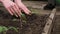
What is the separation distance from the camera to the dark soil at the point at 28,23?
324 cm

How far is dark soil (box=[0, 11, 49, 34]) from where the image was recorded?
324 centimetres

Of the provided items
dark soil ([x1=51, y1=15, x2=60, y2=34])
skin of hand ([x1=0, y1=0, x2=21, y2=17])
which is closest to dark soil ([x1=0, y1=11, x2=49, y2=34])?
dark soil ([x1=51, y1=15, x2=60, y2=34])

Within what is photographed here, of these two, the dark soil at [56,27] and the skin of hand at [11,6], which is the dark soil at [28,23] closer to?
the dark soil at [56,27]

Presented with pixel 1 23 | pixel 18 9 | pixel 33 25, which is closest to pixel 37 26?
pixel 33 25

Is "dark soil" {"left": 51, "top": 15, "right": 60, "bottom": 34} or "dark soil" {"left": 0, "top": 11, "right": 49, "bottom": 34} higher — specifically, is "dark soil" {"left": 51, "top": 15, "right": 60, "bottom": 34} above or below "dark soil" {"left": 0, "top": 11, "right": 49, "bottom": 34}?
below

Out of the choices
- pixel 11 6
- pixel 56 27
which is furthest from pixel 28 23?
pixel 11 6

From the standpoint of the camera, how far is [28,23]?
11.7 feet

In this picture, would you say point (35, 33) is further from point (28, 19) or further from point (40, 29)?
point (28, 19)

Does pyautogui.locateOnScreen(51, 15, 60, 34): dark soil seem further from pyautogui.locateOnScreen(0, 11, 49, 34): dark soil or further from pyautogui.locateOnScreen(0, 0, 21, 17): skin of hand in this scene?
pyautogui.locateOnScreen(0, 0, 21, 17): skin of hand

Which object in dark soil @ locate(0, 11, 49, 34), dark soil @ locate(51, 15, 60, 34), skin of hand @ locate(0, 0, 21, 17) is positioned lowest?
dark soil @ locate(51, 15, 60, 34)

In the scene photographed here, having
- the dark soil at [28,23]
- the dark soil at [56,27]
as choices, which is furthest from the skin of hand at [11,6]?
the dark soil at [56,27]

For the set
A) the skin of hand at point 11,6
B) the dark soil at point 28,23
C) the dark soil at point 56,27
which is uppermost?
the skin of hand at point 11,6

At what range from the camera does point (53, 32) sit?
13.6ft

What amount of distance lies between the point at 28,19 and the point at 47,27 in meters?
0.59
